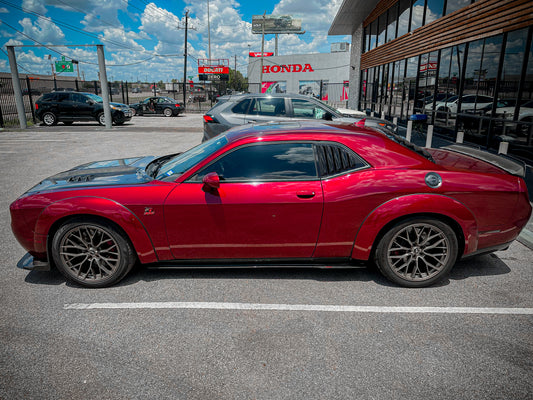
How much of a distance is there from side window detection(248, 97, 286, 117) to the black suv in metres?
13.9

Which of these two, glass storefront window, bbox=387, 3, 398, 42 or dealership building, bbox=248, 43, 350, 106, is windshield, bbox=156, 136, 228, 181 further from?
dealership building, bbox=248, 43, 350, 106

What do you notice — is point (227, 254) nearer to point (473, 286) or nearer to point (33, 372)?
point (33, 372)

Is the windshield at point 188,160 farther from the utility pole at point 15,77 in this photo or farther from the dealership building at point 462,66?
the utility pole at point 15,77

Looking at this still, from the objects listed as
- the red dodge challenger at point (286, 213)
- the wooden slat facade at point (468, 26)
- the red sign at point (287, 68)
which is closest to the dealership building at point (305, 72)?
the red sign at point (287, 68)

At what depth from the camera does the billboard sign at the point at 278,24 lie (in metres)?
85.2

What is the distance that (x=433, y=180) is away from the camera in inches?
135

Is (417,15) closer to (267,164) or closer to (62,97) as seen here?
(267,164)

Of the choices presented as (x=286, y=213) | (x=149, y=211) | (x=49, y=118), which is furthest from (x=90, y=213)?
(x=49, y=118)

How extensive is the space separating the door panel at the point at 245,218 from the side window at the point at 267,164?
0.09 meters

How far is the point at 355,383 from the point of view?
2371 mm

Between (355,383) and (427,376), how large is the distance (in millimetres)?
486

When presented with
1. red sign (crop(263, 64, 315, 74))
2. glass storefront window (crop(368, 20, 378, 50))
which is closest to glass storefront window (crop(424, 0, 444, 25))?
glass storefront window (crop(368, 20, 378, 50))

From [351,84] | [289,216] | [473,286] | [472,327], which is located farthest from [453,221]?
[351,84]

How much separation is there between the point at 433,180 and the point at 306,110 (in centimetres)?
609
